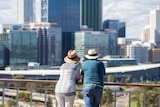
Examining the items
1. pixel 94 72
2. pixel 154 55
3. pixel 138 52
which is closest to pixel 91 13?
pixel 138 52

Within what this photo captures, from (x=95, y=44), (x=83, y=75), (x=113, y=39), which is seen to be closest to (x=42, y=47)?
(x=95, y=44)

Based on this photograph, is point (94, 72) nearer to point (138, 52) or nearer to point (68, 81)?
point (68, 81)

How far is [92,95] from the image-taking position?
23.0 feet

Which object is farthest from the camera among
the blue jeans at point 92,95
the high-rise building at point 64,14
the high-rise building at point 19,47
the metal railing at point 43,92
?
the high-rise building at point 64,14

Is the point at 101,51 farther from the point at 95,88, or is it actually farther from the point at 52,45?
the point at 95,88

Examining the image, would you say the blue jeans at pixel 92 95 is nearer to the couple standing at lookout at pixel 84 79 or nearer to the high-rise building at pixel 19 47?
the couple standing at lookout at pixel 84 79

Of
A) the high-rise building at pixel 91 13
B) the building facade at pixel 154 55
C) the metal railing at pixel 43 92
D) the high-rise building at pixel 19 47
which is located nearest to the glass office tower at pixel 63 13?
the high-rise building at pixel 91 13

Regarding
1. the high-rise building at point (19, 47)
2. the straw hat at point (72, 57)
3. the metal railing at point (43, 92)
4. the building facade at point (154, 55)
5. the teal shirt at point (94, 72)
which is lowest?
the building facade at point (154, 55)

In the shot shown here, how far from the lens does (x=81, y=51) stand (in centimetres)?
13075

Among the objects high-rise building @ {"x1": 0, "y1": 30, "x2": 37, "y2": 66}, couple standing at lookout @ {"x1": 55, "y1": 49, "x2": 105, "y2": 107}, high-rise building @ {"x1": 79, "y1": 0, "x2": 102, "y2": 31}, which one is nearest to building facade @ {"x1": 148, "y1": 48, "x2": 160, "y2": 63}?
high-rise building @ {"x1": 79, "y1": 0, "x2": 102, "y2": 31}

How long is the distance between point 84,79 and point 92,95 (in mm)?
265

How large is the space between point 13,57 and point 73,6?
3277 centimetres

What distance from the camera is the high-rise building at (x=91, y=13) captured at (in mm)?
170325

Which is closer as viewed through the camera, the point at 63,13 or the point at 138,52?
the point at 63,13
